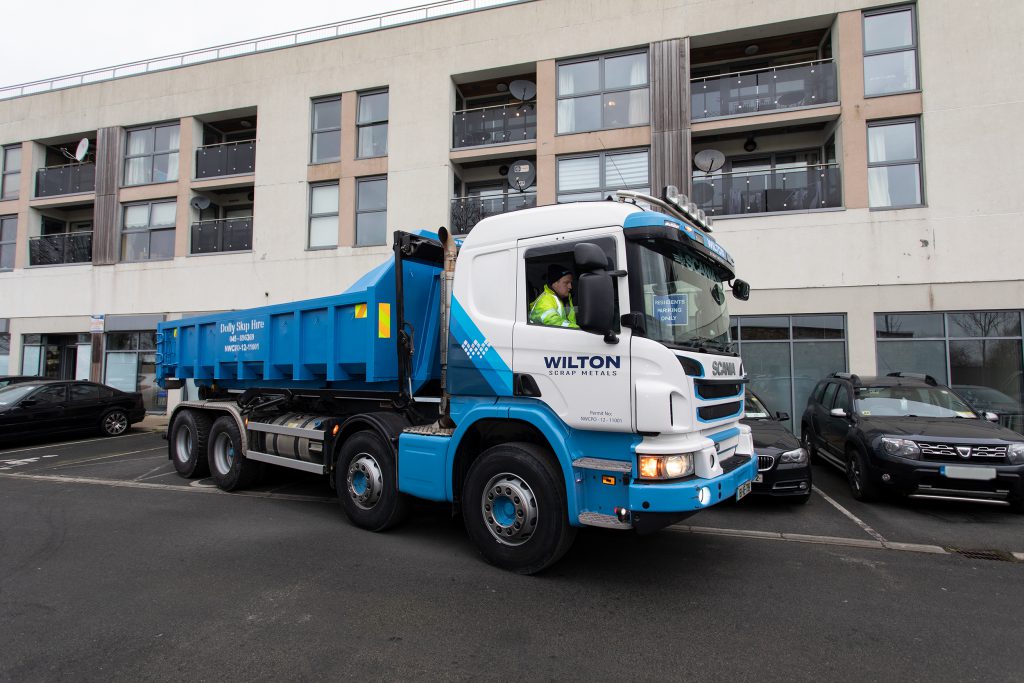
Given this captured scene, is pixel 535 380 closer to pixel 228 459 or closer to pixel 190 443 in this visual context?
pixel 228 459

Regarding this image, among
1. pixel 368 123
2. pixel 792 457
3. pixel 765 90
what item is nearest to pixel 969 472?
pixel 792 457

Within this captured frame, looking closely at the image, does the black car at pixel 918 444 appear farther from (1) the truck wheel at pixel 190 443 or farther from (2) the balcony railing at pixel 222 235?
(2) the balcony railing at pixel 222 235

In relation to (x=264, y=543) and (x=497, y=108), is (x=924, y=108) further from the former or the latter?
(x=264, y=543)

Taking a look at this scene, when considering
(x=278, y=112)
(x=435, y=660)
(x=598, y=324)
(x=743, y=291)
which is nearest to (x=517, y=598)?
(x=435, y=660)

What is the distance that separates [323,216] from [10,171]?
13.9 metres

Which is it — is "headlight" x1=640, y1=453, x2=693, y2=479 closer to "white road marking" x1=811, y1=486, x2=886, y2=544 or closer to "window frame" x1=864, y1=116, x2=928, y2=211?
"white road marking" x1=811, y1=486, x2=886, y2=544

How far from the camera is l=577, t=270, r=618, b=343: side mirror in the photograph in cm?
357

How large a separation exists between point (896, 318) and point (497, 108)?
11.0 metres

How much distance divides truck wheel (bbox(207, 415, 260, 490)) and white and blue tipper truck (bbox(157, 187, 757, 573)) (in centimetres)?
119

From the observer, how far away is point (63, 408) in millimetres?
11938

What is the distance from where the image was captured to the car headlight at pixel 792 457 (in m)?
6.19

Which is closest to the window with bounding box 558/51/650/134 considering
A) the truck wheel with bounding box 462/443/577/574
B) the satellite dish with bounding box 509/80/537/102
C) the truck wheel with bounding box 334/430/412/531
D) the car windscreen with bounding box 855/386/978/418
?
the satellite dish with bounding box 509/80/537/102

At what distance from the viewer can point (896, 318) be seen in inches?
460

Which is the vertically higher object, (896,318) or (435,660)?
(896,318)
